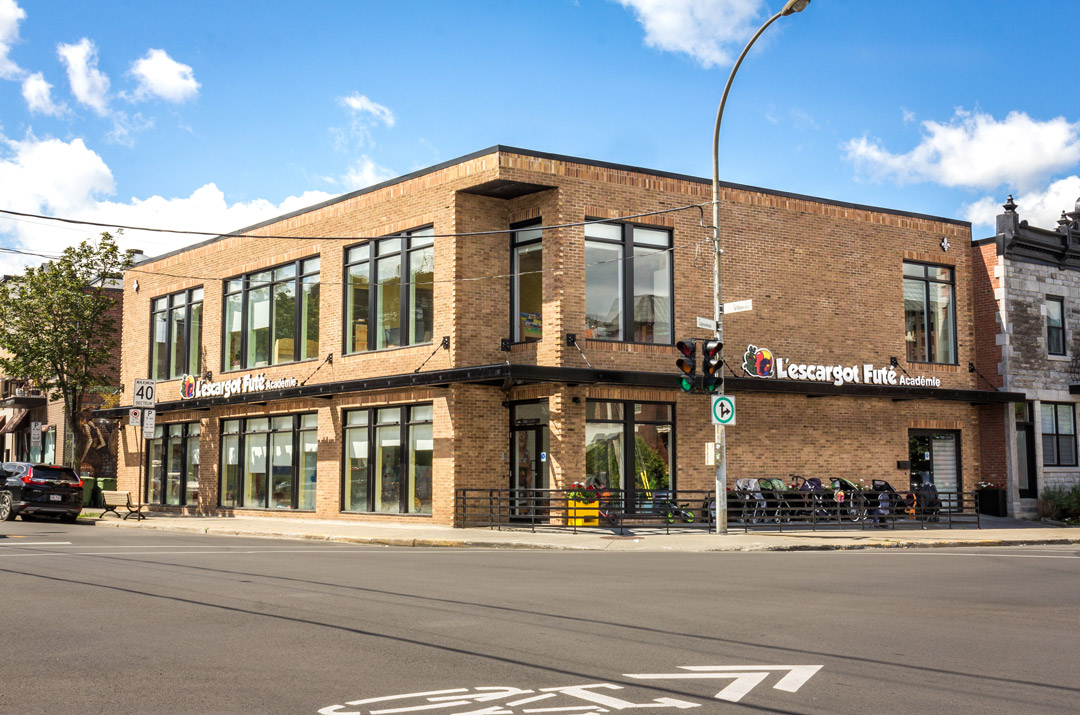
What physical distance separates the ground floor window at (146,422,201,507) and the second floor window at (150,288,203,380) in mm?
1926

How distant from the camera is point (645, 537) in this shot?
22.0m

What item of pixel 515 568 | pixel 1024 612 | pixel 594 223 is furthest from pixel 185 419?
pixel 1024 612

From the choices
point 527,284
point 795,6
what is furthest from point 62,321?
point 795,6

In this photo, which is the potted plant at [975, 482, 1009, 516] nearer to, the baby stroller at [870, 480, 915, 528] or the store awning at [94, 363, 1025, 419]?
the store awning at [94, 363, 1025, 419]

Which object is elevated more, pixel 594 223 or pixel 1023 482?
pixel 594 223

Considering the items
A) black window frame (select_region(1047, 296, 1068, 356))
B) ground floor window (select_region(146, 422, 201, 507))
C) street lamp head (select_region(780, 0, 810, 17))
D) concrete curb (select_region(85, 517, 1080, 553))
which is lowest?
concrete curb (select_region(85, 517, 1080, 553))

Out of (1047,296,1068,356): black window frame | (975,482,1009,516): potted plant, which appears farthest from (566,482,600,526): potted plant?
(1047,296,1068,356): black window frame

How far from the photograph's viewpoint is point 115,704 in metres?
6.41

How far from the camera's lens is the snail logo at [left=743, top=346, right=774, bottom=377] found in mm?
26781

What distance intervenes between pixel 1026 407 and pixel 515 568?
71.2ft

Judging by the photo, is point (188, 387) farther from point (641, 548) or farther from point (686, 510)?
point (641, 548)

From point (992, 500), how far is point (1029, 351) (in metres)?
4.63

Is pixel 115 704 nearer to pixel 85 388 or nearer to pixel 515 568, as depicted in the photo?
pixel 515 568

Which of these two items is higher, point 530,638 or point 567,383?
point 567,383
